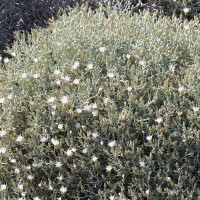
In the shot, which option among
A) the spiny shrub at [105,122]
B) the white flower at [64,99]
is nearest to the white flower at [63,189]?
the spiny shrub at [105,122]

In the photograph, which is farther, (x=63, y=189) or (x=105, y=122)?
(x=105, y=122)

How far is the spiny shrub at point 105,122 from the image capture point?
2006mm

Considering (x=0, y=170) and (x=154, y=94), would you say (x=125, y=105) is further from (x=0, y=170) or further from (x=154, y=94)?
(x=0, y=170)

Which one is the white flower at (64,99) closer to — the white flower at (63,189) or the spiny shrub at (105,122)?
the spiny shrub at (105,122)

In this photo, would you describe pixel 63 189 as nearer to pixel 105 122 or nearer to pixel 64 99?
pixel 105 122

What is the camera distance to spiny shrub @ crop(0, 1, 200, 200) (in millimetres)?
2006

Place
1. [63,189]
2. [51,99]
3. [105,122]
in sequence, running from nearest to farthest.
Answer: [63,189] → [105,122] → [51,99]

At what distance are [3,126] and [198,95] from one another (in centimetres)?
144

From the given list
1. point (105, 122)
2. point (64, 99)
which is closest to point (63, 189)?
point (105, 122)

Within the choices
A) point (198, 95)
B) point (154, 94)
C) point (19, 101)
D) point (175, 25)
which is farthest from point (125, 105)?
point (175, 25)

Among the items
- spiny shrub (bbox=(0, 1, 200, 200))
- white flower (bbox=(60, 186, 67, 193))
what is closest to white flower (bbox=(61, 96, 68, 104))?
spiny shrub (bbox=(0, 1, 200, 200))

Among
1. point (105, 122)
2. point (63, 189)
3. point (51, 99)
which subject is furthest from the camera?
point (51, 99)

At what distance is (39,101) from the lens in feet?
7.78

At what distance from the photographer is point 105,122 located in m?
2.11
